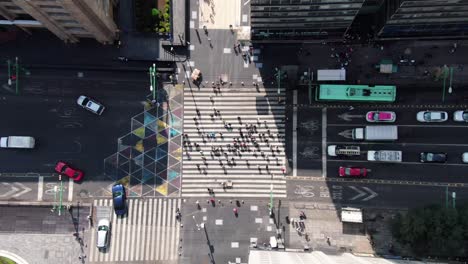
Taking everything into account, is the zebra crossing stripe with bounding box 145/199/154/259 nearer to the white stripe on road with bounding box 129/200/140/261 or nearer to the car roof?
the white stripe on road with bounding box 129/200/140/261

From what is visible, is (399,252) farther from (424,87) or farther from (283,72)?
(283,72)

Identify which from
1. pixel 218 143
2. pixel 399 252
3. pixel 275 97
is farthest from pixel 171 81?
pixel 399 252

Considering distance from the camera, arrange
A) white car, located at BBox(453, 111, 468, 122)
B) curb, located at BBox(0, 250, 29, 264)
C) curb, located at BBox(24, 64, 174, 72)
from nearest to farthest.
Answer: white car, located at BBox(453, 111, 468, 122)
curb, located at BBox(0, 250, 29, 264)
curb, located at BBox(24, 64, 174, 72)

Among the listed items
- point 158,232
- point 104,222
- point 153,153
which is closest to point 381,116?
point 153,153

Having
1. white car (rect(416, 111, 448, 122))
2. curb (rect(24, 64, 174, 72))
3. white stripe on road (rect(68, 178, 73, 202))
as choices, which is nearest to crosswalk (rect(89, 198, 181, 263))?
white stripe on road (rect(68, 178, 73, 202))

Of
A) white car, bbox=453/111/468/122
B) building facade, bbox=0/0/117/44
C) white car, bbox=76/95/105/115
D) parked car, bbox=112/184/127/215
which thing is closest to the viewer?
building facade, bbox=0/0/117/44
